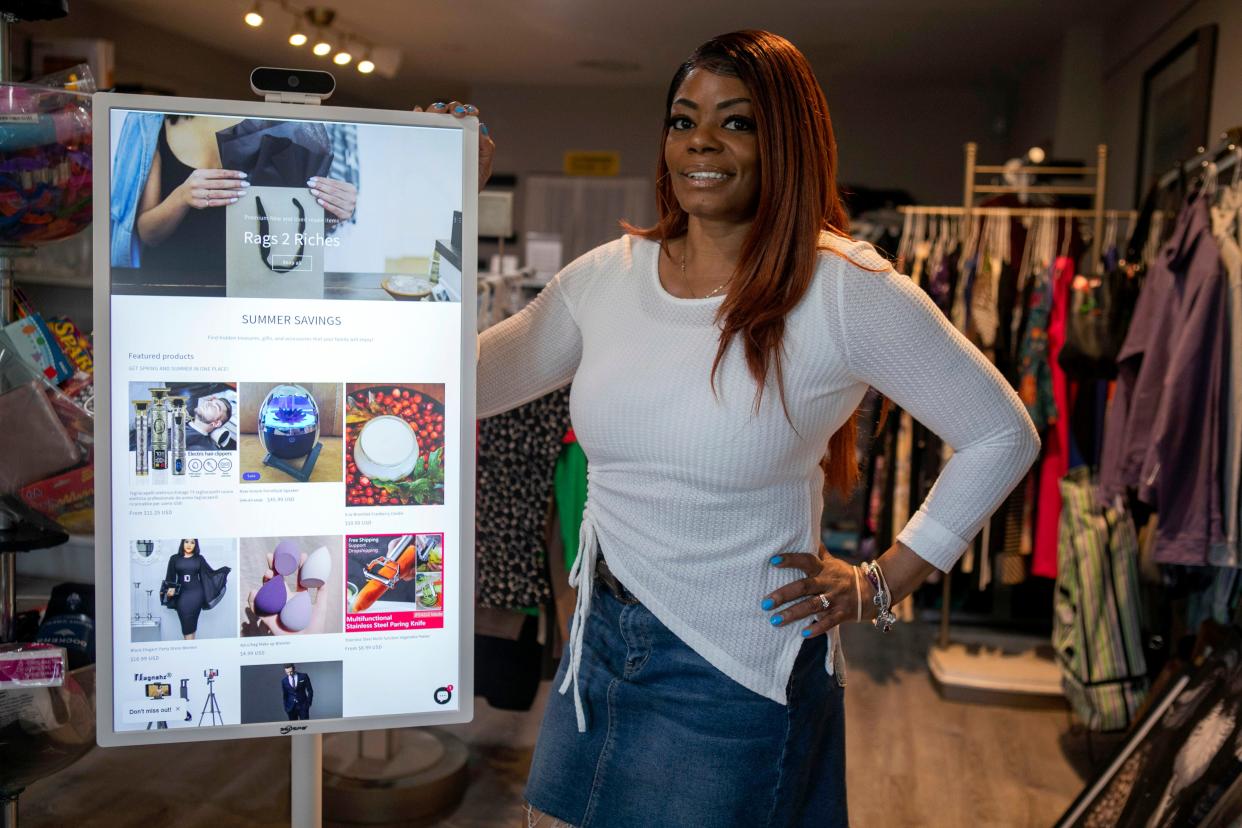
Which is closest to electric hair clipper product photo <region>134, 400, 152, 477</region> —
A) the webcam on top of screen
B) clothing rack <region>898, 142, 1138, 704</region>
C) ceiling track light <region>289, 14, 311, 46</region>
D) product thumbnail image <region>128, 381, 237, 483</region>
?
product thumbnail image <region>128, 381, 237, 483</region>

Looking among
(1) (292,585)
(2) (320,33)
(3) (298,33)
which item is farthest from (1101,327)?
(2) (320,33)

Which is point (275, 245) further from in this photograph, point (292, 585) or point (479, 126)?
point (292, 585)

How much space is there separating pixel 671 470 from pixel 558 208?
271 inches

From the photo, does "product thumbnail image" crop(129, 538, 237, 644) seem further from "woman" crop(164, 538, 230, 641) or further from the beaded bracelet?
the beaded bracelet

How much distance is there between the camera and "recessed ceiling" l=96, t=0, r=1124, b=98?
17.6 feet

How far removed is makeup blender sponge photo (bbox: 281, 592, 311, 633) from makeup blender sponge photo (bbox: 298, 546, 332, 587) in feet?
0.05

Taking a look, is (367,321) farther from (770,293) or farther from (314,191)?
(770,293)

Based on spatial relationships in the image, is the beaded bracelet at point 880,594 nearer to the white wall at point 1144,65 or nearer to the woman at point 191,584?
the woman at point 191,584

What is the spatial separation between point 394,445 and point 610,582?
340mm

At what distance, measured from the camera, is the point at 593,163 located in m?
7.96

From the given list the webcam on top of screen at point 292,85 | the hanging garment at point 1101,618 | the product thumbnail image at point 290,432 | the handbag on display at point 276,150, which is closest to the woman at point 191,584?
the product thumbnail image at point 290,432

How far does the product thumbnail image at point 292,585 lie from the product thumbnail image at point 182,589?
0.02m

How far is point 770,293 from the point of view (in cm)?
134

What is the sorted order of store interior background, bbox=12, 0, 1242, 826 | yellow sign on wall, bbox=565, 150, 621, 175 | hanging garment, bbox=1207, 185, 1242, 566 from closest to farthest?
hanging garment, bbox=1207, 185, 1242, 566 < store interior background, bbox=12, 0, 1242, 826 < yellow sign on wall, bbox=565, 150, 621, 175
